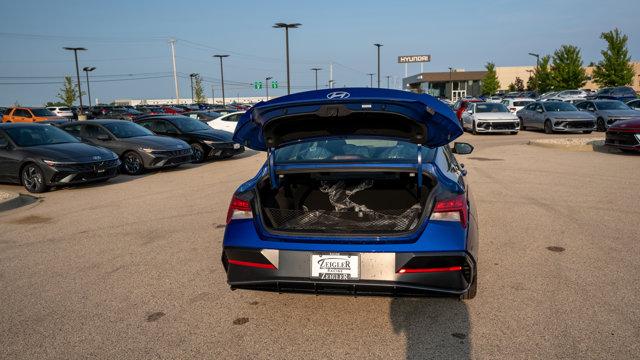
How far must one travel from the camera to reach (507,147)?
53.7ft

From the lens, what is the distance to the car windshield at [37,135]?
10734mm

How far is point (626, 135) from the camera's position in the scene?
12953 millimetres

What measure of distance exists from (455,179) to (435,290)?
3.37 ft

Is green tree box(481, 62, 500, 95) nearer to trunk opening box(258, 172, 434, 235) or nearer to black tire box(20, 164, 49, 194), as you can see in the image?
black tire box(20, 164, 49, 194)

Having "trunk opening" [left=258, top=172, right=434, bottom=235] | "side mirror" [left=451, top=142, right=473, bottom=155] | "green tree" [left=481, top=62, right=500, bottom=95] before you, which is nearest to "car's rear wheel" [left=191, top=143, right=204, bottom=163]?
"side mirror" [left=451, top=142, right=473, bottom=155]

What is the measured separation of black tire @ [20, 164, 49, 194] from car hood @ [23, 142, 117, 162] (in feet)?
0.95

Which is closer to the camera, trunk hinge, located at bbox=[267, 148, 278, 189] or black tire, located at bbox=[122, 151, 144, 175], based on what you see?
trunk hinge, located at bbox=[267, 148, 278, 189]

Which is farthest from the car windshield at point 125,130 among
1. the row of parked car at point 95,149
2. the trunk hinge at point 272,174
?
the trunk hinge at point 272,174

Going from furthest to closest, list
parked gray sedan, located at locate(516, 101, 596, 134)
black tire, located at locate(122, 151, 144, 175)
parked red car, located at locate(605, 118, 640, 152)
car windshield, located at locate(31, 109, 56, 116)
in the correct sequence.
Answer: car windshield, located at locate(31, 109, 56, 116) < parked gray sedan, located at locate(516, 101, 596, 134) < parked red car, located at locate(605, 118, 640, 152) < black tire, located at locate(122, 151, 144, 175)

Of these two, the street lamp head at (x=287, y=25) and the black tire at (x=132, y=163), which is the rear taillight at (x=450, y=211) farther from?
the street lamp head at (x=287, y=25)

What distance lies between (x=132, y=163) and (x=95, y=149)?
1.62 meters

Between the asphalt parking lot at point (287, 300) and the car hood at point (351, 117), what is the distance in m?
1.36

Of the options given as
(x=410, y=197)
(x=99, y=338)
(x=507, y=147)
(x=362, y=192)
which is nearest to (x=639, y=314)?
(x=410, y=197)

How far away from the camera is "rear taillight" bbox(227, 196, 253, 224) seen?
3.69 metres
